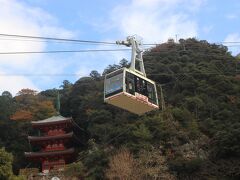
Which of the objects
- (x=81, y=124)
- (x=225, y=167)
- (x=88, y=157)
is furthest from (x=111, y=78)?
(x=81, y=124)

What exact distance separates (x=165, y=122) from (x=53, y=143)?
13.7 m

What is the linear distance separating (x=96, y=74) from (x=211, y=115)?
71.1 ft

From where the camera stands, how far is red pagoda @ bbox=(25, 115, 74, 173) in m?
49.6

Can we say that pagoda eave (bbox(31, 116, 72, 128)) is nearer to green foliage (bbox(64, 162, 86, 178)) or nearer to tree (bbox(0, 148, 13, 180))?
green foliage (bbox(64, 162, 86, 178))

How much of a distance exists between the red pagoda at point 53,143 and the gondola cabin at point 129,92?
32810 mm

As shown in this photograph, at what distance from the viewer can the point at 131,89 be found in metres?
15.8

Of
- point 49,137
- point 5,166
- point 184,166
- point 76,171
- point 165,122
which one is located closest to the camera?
point 5,166

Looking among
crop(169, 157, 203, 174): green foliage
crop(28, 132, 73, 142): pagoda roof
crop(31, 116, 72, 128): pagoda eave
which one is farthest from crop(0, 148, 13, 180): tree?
crop(31, 116, 72, 128): pagoda eave

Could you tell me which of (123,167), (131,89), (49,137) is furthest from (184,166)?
(131,89)

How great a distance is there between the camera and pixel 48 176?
4553 cm

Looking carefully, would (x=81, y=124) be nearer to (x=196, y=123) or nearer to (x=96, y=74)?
(x=96, y=74)

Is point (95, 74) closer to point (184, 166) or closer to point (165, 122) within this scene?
point (165, 122)

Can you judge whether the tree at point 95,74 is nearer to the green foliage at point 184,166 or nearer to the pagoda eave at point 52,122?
the pagoda eave at point 52,122

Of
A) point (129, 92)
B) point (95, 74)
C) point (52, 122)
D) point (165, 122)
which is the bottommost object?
point (129, 92)
